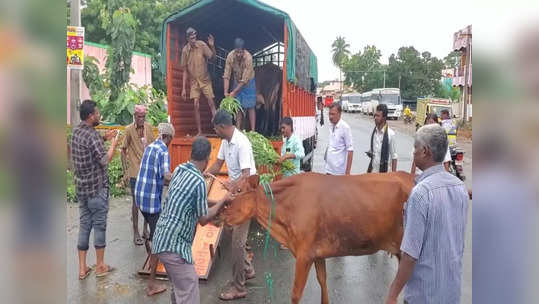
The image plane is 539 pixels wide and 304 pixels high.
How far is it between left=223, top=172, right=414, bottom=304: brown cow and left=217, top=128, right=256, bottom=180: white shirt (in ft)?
2.20

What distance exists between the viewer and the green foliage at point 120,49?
1309 centimetres

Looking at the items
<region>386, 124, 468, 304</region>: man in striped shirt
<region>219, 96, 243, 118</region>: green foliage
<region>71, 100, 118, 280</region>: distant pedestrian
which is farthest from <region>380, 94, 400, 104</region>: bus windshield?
<region>386, 124, 468, 304</region>: man in striped shirt

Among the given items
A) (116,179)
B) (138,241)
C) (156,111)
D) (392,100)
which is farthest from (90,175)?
(392,100)

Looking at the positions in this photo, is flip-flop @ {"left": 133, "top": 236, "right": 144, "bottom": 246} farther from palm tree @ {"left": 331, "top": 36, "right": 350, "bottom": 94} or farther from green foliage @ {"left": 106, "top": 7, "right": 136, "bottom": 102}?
palm tree @ {"left": 331, "top": 36, "right": 350, "bottom": 94}

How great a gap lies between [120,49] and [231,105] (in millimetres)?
7038

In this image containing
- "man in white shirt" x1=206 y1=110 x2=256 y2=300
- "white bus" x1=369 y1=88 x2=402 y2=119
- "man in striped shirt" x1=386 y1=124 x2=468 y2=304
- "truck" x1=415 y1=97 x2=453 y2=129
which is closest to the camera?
"man in striped shirt" x1=386 y1=124 x2=468 y2=304

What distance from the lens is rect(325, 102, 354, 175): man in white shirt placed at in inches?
234

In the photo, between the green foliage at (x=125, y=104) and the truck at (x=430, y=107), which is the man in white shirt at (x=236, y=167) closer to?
the green foliage at (x=125, y=104)

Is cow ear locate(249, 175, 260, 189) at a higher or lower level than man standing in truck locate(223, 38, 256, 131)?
lower

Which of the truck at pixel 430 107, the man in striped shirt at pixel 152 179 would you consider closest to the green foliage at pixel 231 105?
the man in striped shirt at pixel 152 179

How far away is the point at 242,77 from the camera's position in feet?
26.2

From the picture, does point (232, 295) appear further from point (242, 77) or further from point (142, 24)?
point (142, 24)

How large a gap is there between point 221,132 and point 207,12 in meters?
4.91
